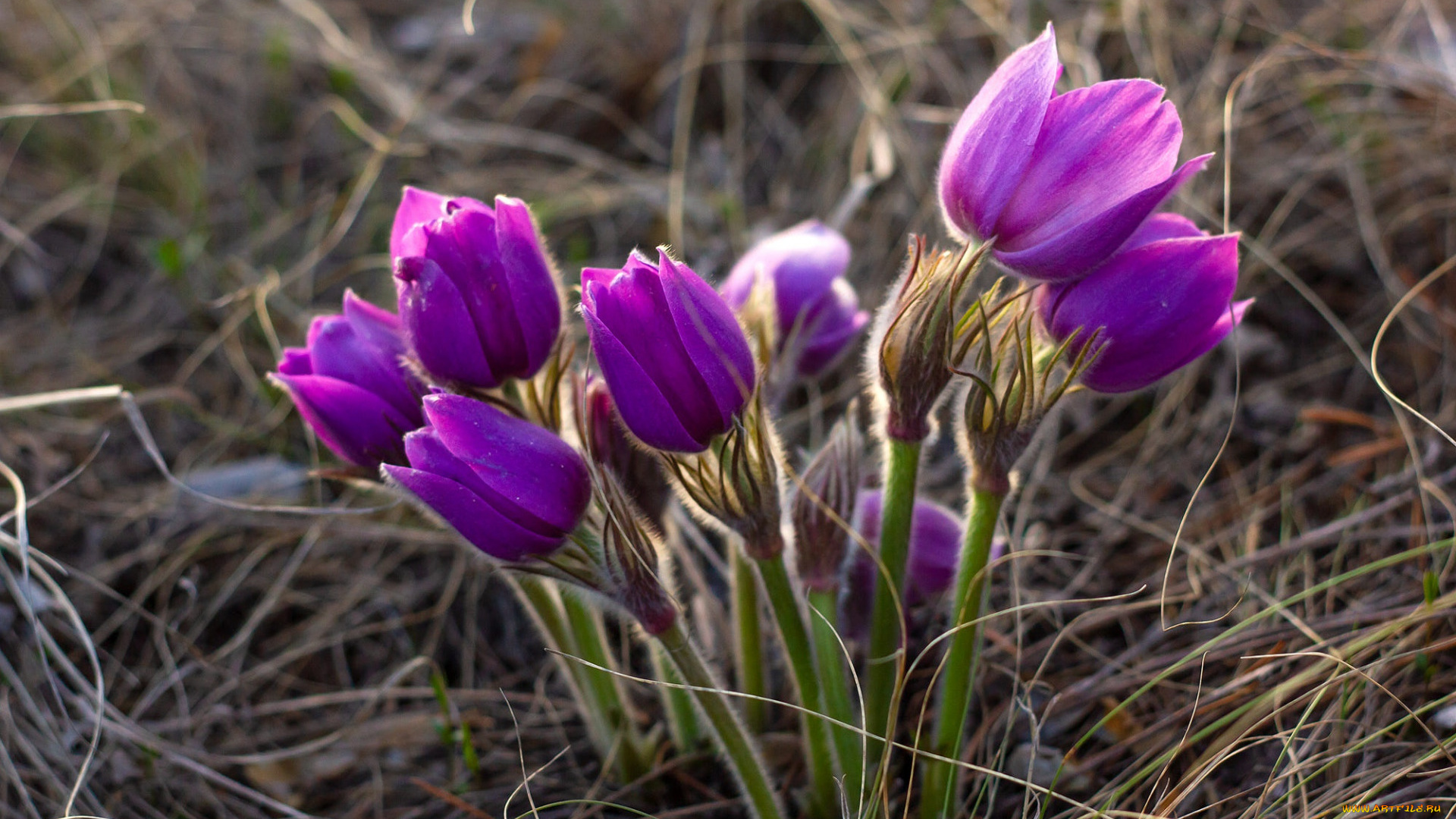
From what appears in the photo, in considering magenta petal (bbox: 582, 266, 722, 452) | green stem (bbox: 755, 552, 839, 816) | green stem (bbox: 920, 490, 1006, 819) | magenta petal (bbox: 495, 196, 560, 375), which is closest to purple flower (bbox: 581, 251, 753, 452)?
magenta petal (bbox: 582, 266, 722, 452)

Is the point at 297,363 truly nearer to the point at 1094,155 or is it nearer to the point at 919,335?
the point at 919,335

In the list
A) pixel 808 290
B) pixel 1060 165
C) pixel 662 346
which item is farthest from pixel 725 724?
pixel 1060 165

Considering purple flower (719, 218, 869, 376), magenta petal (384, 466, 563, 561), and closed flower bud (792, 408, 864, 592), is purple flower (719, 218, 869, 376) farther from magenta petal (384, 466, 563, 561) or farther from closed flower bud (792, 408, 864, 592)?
magenta petal (384, 466, 563, 561)

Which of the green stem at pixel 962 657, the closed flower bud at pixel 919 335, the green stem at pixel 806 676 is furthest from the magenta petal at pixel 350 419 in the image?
the green stem at pixel 962 657

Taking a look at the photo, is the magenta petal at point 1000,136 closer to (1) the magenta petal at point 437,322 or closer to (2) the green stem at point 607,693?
(1) the magenta petal at point 437,322

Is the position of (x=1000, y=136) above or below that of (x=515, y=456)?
above

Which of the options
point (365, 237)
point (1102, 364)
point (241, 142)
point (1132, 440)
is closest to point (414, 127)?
point (365, 237)

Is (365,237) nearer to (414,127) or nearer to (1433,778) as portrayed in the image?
(414,127)
